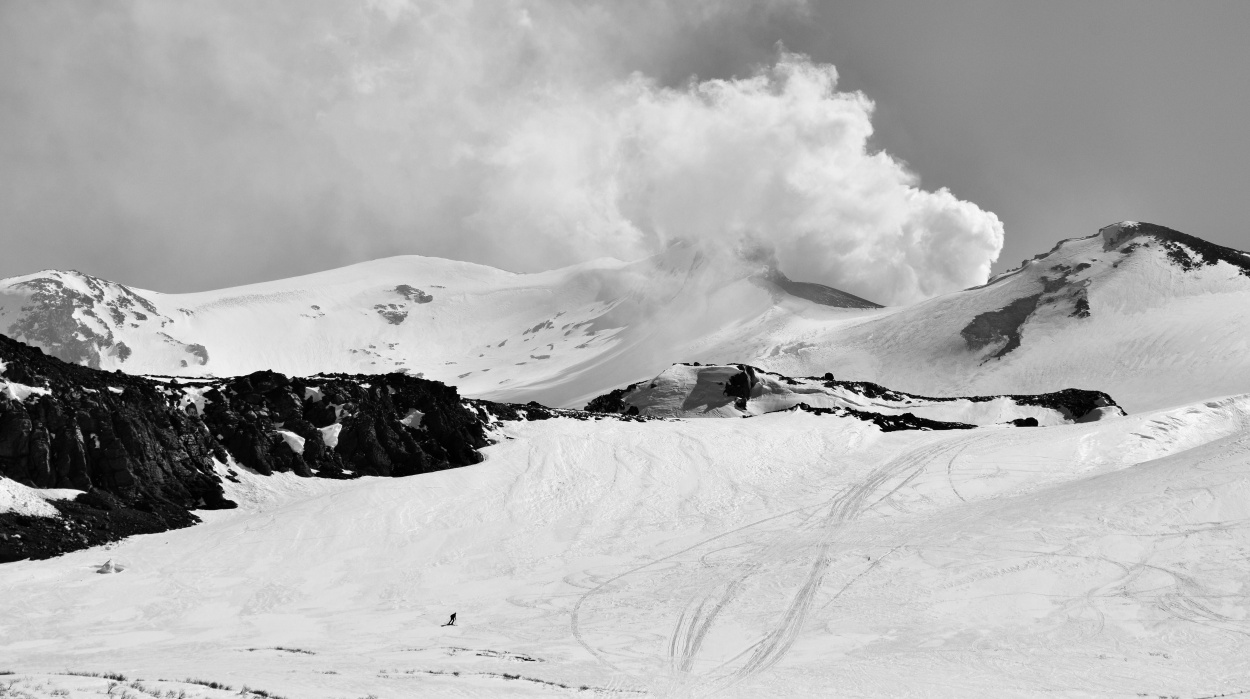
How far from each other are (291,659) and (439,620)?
27.2 feet

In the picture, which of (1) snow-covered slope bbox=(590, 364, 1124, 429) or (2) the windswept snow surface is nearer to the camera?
→ (2) the windswept snow surface

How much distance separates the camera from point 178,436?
1957 inches

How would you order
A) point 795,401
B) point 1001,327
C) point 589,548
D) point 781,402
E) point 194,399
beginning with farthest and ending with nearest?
point 1001,327, point 781,402, point 795,401, point 194,399, point 589,548

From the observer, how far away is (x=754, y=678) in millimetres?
28047

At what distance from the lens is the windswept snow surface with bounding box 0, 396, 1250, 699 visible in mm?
27422

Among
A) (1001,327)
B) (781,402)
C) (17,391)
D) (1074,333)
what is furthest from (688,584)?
(1001,327)

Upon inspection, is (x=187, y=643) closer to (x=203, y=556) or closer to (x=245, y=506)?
(x=203, y=556)

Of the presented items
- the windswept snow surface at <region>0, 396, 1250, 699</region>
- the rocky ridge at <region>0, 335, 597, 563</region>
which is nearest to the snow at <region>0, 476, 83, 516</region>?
the rocky ridge at <region>0, 335, 597, 563</region>

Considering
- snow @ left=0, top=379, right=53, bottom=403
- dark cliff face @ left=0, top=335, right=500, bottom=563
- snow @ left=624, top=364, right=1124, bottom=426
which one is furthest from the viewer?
snow @ left=624, top=364, right=1124, bottom=426

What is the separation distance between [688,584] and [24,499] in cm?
2911

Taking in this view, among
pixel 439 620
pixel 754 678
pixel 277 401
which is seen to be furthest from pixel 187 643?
pixel 277 401

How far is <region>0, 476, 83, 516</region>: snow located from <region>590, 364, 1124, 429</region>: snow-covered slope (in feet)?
198

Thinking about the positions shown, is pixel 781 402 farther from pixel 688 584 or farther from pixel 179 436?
pixel 179 436

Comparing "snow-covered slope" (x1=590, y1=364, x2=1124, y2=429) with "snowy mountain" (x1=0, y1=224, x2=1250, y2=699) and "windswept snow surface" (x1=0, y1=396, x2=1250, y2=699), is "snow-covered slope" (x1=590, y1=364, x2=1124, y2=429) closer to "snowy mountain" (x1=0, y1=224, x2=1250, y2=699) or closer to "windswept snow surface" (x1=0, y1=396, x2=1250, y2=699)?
"snowy mountain" (x1=0, y1=224, x2=1250, y2=699)
